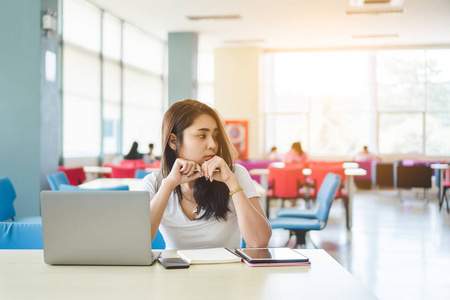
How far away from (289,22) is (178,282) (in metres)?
9.71

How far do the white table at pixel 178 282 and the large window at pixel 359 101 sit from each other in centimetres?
1295

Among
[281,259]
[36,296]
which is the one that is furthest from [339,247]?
[36,296]

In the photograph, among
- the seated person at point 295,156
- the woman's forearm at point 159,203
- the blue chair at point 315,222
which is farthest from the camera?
the seated person at point 295,156

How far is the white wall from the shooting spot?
1358 cm

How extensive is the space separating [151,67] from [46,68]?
269 inches

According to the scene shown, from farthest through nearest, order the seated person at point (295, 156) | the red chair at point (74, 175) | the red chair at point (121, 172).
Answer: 1. the seated person at point (295, 156)
2. the red chair at point (121, 172)
3. the red chair at point (74, 175)

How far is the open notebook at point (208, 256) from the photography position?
1.68 meters

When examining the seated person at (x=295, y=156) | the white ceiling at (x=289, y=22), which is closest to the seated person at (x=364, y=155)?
the white ceiling at (x=289, y=22)

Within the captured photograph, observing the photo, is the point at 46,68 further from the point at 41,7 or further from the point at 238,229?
the point at 238,229

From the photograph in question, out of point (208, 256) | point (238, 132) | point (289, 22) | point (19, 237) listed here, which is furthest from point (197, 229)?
point (238, 132)

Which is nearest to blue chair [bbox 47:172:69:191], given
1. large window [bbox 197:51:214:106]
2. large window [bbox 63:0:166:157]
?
large window [bbox 63:0:166:157]

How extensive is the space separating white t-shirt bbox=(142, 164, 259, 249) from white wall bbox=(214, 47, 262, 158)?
1147 cm

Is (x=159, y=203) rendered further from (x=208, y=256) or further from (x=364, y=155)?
(x=364, y=155)

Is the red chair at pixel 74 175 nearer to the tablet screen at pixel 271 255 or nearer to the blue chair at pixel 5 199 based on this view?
the blue chair at pixel 5 199
